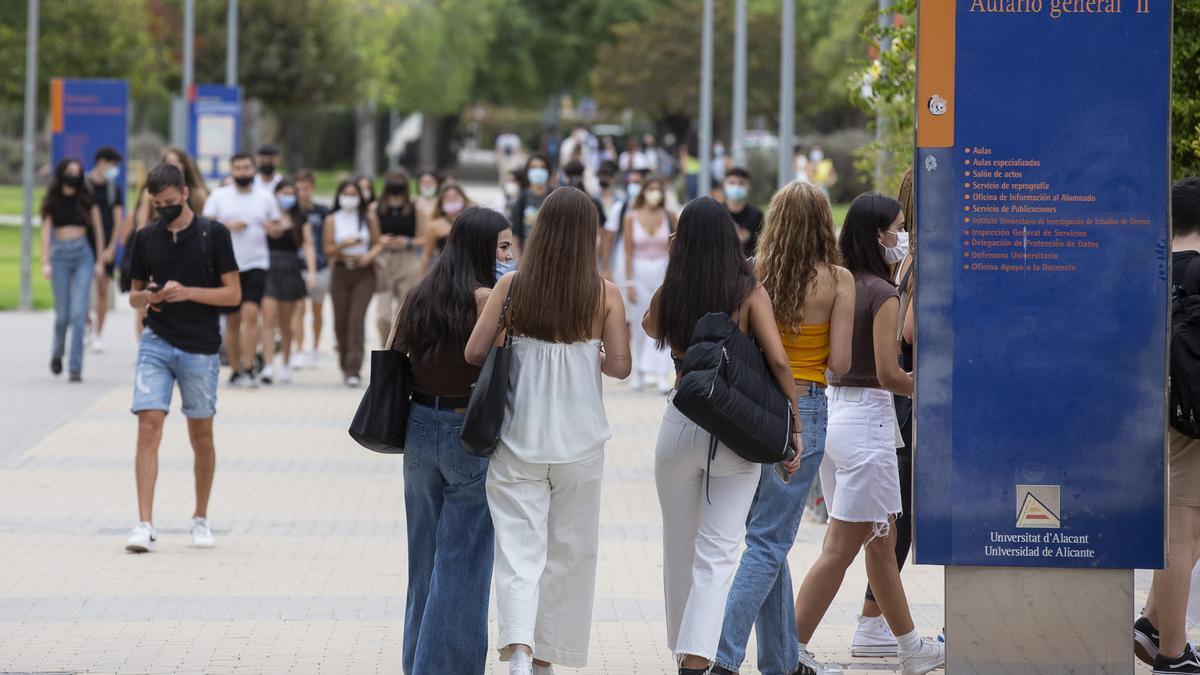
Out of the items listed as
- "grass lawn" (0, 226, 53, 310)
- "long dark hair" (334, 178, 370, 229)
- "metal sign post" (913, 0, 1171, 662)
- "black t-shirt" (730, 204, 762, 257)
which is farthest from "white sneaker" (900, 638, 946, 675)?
"grass lawn" (0, 226, 53, 310)

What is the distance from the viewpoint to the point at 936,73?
563 centimetres

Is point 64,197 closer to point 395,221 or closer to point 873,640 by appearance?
point 395,221

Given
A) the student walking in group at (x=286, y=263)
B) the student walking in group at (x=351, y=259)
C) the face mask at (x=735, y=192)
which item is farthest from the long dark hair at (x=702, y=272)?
the student walking in group at (x=286, y=263)

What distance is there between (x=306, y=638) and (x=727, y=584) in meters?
1.97

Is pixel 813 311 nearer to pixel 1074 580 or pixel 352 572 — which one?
pixel 1074 580

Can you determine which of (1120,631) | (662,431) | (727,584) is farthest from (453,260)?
(1120,631)

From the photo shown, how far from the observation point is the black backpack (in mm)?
6164

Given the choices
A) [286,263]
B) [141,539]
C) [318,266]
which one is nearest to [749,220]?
[286,263]

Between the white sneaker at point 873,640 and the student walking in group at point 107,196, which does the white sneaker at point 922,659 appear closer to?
the white sneaker at point 873,640

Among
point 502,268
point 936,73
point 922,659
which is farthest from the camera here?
point 922,659

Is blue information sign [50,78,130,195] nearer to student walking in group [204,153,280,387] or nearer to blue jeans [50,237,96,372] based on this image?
blue jeans [50,237,96,372]

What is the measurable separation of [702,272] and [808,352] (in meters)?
0.57

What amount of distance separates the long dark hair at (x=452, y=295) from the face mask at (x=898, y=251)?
1.48m

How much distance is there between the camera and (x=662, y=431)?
19.6 feet
